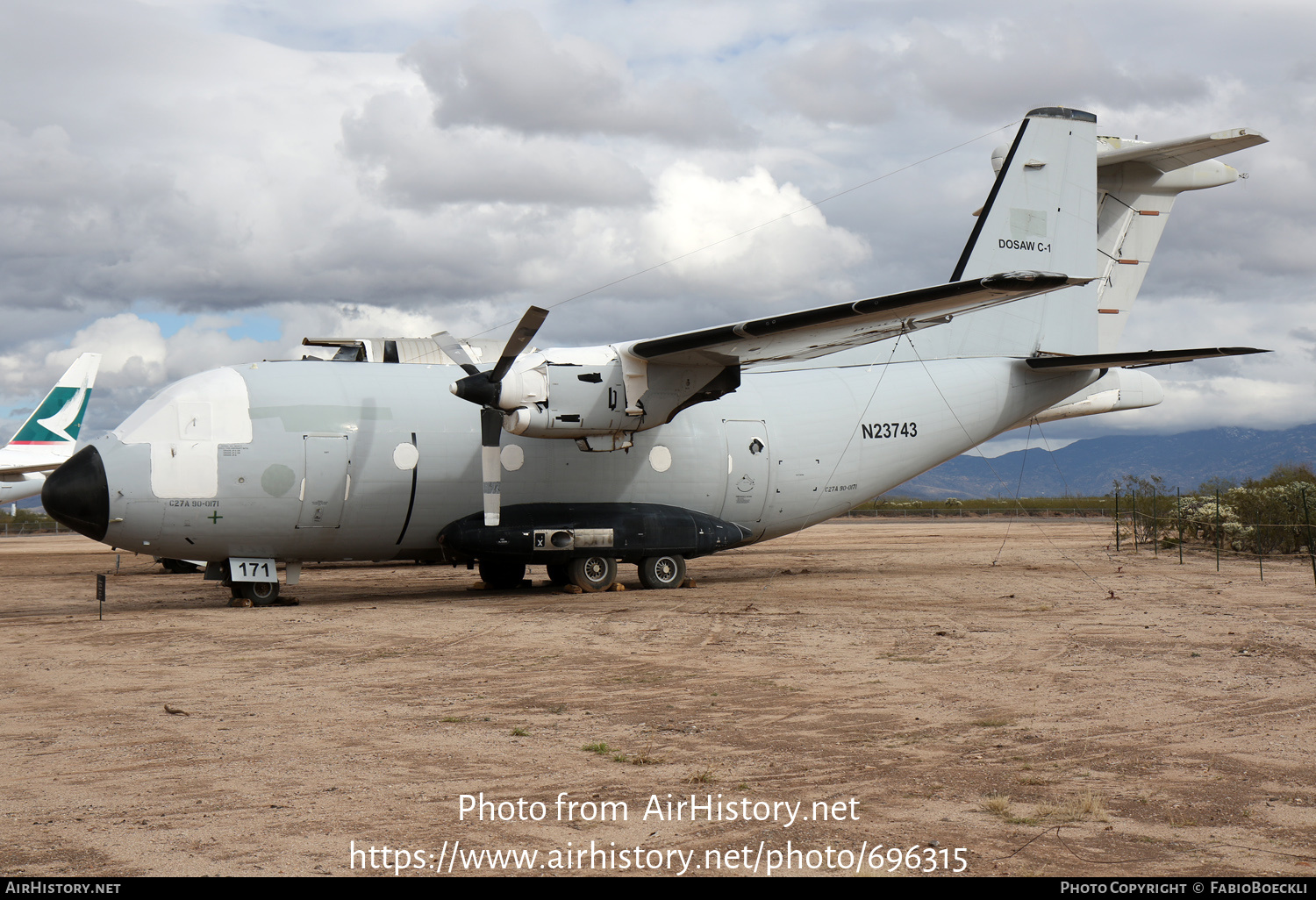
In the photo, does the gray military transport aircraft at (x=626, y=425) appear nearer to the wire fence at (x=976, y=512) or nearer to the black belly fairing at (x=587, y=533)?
the black belly fairing at (x=587, y=533)


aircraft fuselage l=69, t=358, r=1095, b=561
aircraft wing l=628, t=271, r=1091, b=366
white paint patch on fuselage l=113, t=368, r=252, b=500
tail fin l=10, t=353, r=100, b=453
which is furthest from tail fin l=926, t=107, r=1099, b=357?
tail fin l=10, t=353, r=100, b=453

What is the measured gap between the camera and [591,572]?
17.5m

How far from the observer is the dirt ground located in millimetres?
4887

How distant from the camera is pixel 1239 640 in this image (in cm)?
1111

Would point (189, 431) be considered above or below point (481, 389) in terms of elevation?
below

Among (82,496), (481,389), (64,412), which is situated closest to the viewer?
(82,496)

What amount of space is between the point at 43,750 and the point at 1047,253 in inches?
770

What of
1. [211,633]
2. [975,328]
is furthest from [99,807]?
[975,328]

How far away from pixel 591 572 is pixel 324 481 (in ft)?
15.8

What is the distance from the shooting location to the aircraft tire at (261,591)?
16.0 meters

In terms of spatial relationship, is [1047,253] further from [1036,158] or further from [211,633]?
[211,633]

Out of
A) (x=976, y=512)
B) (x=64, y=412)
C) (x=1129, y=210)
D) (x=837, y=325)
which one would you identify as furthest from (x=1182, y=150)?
(x=976, y=512)

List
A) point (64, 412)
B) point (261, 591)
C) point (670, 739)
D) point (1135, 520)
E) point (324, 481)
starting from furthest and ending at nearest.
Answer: point (64, 412)
point (1135, 520)
point (261, 591)
point (324, 481)
point (670, 739)

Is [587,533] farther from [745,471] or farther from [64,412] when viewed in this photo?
[64,412]
